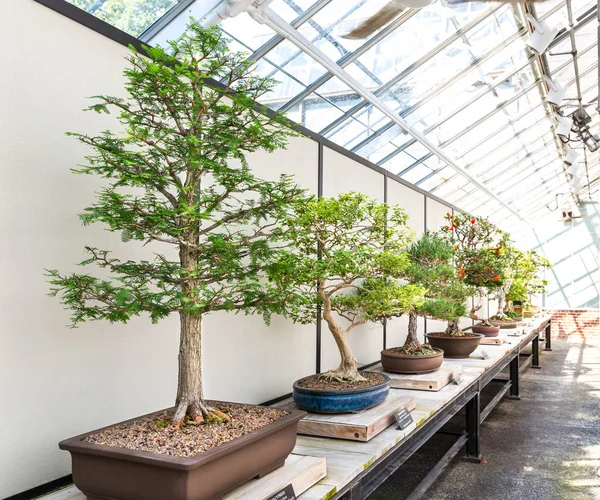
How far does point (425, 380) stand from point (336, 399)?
1.08 m

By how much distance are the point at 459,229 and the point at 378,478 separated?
3.93m

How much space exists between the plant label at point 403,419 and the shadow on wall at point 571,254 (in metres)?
13.1

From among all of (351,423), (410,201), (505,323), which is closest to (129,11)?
(351,423)

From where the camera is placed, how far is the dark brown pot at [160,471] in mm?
1348

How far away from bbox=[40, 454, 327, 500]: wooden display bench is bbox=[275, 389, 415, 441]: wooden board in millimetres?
415

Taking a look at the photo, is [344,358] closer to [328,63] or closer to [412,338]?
[412,338]

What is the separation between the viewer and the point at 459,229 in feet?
18.7

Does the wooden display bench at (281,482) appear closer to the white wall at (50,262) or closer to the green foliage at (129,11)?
the white wall at (50,262)

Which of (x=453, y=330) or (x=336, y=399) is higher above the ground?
(x=453, y=330)

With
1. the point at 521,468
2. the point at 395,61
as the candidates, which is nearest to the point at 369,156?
the point at 395,61

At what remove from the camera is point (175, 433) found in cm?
156

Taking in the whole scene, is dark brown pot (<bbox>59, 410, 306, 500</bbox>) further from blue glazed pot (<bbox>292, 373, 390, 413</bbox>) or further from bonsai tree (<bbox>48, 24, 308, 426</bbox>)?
blue glazed pot (<bbox>292, 373, 390, 413</bbox>)

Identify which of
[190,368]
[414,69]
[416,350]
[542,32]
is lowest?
[416,350]

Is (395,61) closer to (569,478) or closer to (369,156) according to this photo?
(369,156)
